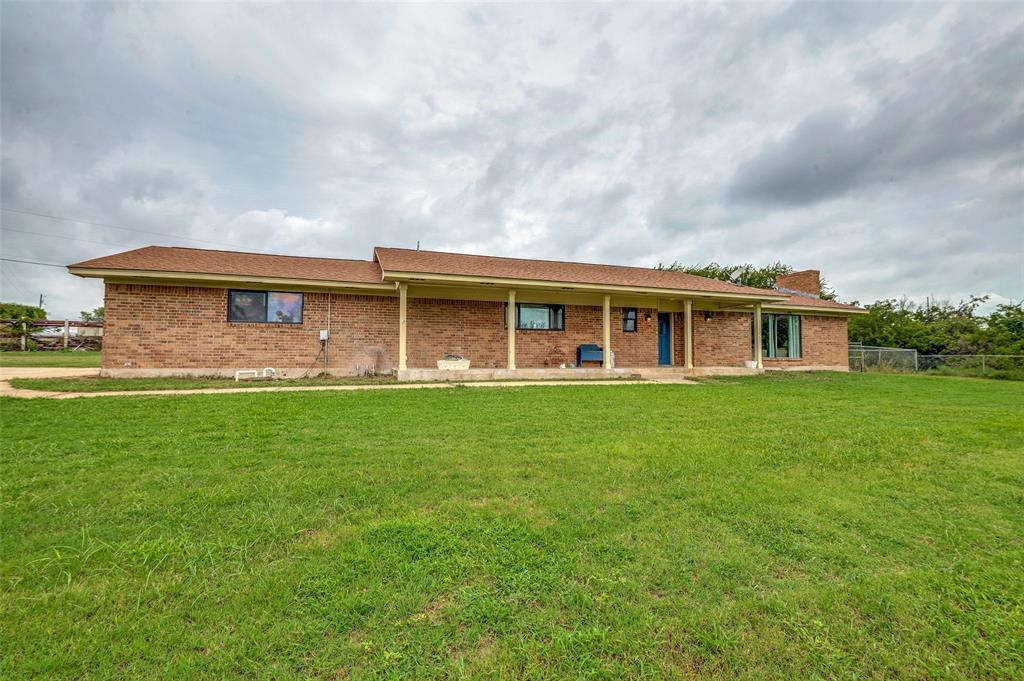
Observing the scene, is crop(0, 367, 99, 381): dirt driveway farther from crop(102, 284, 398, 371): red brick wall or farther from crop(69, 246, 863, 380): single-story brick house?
crop(69, 246, 863, 380): single-story brick house

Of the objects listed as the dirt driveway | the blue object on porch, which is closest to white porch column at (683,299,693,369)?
the blue object on porch

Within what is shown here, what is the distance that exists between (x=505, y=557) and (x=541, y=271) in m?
13.3

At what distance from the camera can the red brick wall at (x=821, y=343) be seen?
1852 cm

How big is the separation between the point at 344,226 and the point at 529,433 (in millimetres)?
25276

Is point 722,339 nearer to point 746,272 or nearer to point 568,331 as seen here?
point 568,331

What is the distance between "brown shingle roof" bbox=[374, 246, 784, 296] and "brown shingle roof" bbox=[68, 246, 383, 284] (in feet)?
3.68

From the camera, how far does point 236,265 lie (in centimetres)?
1242

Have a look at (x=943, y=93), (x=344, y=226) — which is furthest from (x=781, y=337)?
(x=344, y=226)

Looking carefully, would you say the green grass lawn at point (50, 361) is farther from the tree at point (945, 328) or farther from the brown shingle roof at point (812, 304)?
the tree at point (945, 328)

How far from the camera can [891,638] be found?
1797 millimetres

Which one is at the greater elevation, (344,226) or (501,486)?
(344,226)

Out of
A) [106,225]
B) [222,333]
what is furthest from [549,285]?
[106,225]

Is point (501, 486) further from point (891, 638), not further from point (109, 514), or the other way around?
point (109, 514)

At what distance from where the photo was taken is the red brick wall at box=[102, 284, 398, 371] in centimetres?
1130
